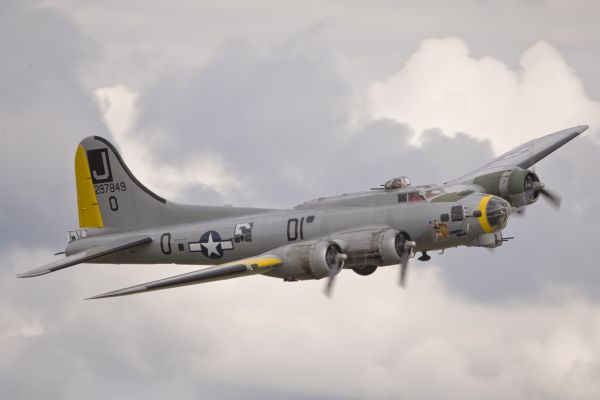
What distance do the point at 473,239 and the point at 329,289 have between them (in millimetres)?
5713

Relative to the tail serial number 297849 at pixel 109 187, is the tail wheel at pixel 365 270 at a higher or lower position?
lower

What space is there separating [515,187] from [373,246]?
8149 mm

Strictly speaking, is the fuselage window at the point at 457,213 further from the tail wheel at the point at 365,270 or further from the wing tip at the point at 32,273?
the wing tip at the point at 32,273

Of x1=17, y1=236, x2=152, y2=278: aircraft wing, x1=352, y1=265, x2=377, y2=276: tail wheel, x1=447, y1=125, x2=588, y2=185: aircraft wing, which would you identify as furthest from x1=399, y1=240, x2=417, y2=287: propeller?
x1=17, y1=236, x2=152, y2=278: aircraft wing

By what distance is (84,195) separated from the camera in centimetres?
5162

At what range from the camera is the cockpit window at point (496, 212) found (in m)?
43.2

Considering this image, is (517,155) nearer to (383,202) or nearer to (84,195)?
(383,202)

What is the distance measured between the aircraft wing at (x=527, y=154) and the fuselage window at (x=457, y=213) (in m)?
6.26

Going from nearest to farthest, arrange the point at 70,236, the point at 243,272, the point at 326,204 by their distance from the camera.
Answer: the point at 243,272
the point at 326,204
the point at 70,236

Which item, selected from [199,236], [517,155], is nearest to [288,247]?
[199,236]

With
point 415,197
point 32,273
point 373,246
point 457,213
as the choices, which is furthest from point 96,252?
point 457,213

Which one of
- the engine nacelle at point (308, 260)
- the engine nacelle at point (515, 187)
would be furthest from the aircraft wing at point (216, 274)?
the engine nacelle at point (515, 187)

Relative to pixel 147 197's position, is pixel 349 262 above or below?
below

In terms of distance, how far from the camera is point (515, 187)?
48219mm
